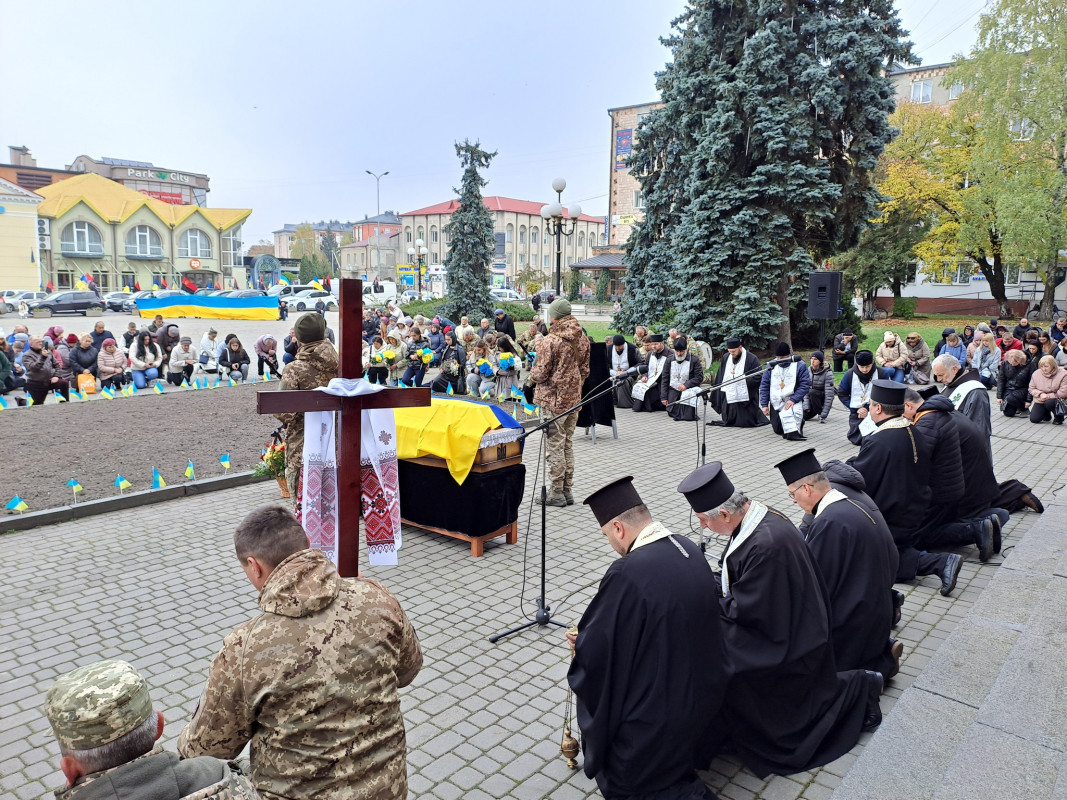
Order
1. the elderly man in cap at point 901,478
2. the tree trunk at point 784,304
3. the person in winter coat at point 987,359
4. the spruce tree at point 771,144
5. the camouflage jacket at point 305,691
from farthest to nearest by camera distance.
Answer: the tree trunk at point 784,304, the spruce tree at point 771,144, the person in winter coat at point 987,359, the elderly man in cap at point 901,478, the camouflage jacket at point 305,691

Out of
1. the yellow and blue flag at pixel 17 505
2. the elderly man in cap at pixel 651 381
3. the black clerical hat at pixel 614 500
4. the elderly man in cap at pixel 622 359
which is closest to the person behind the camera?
the black clerical hat at pixel 614 500

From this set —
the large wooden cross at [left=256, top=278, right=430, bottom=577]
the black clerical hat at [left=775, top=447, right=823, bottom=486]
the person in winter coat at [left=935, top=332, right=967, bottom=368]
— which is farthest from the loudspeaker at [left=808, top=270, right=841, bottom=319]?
the large wooden cross at [left=256, top=278, right=430, bottom=577]

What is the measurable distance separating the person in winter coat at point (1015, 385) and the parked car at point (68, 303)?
4479 cm

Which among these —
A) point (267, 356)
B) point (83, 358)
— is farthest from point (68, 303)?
point (83, 358)

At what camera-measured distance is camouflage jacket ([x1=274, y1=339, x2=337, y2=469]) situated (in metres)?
6.62

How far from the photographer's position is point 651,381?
15.7 meters

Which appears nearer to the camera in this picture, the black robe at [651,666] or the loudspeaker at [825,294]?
the black robe at [651,666]

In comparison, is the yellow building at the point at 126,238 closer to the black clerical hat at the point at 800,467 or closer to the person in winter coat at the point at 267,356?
the person in winter coat at the point at 267,356

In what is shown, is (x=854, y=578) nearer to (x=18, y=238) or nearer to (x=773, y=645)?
(x=773, y=645)

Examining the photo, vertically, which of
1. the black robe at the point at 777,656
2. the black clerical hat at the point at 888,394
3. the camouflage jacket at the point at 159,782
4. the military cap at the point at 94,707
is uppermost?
the black clerical hat at the point at 888,394

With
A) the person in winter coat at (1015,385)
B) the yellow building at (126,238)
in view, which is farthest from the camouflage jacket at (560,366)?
the yellow building at (126,238)

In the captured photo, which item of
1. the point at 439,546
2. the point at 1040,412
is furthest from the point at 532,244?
the point at 439,546

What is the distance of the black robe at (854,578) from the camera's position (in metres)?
4.56

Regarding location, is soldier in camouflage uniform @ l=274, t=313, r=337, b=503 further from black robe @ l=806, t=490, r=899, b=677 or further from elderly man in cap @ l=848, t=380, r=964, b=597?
elderly man in cap @ l=848, t=380, r=964, b=597
